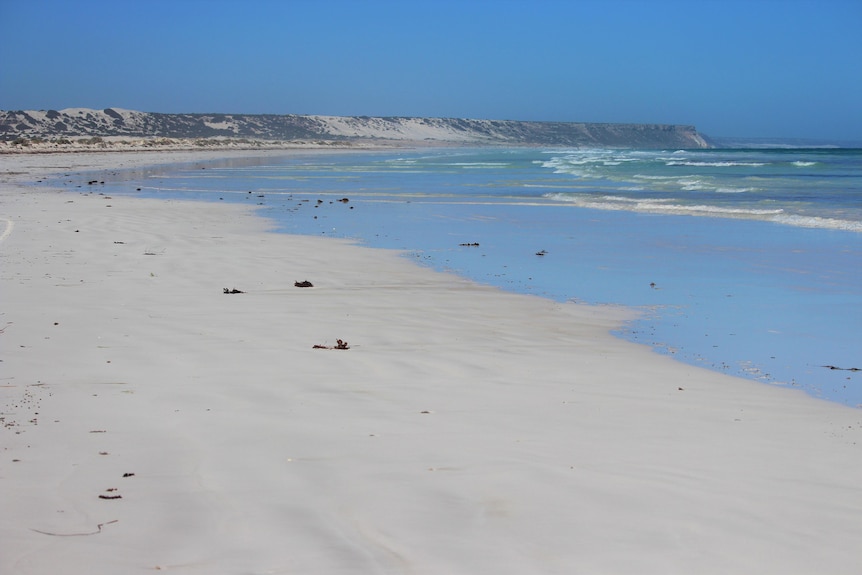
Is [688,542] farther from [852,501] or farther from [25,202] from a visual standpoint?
[25,202]

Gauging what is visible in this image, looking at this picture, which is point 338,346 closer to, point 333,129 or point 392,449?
point 392,449

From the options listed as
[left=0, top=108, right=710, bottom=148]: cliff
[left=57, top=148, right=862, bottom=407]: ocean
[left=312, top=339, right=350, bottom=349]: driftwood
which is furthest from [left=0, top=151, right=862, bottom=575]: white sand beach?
[left=0, top=108, right=710, bottom=148]: cliff

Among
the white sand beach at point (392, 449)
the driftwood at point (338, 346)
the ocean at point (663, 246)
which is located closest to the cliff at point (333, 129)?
the ocean at point (663, 246)

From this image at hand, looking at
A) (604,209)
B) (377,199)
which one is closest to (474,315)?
(604,209)

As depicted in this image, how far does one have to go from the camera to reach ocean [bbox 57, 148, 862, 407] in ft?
21.3

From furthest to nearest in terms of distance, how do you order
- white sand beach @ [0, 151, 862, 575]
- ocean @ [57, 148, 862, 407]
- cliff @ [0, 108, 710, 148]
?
cliff @ [0, 108, 710, 148] < ocean @ [57, 148, 862, 407] < white sand beach @ [0, 151, 862, 575]

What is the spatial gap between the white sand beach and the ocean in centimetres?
79

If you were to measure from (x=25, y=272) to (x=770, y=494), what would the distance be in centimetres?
743

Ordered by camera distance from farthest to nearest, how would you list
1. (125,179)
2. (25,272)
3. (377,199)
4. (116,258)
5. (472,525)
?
(125,179), (377,199), (116,258), (25,272), (472,525)

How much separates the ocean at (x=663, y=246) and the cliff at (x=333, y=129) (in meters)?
55.5

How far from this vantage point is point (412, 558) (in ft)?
8.88

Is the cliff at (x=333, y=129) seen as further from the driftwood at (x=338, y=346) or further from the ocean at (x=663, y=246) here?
the driftwood at (x=338, y=346)

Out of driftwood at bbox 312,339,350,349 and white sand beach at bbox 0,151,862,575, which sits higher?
white sand beach at bbox 0,151,862,575

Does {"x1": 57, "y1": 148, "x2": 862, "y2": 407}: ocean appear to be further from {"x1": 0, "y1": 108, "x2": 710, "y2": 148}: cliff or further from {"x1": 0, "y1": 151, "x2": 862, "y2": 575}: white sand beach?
{"x1": 0, "y1": 108, "x2": 710, "y2": 148}: cliff
